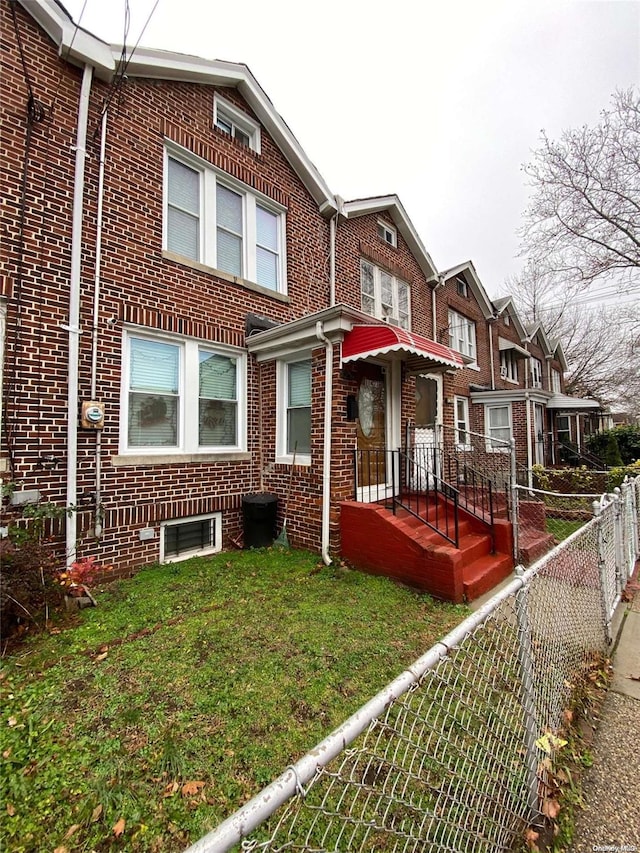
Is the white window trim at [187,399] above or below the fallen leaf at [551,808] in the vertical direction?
above

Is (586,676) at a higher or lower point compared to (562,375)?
lower

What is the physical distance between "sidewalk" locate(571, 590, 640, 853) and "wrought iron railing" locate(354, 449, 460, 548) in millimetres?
2598

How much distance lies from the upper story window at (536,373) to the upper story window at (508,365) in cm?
239

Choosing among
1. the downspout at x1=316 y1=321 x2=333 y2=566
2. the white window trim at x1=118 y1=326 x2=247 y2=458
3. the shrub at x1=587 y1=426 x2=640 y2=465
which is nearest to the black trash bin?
the white window trim at x1=118 y1=326 x2=247 y2=458

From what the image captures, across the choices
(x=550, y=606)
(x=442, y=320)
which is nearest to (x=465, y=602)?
(x=550, y=606)

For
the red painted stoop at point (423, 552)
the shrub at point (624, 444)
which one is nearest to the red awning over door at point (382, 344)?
the red painted stoop at point (423, 552)

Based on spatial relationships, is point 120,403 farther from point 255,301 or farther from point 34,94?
point 34,94

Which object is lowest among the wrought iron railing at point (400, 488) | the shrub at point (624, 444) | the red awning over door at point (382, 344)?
the wrought iron railing at point (400, 488)

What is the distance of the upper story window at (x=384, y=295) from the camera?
9570mm

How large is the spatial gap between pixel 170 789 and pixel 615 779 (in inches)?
98.7

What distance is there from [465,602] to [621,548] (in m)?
2.14

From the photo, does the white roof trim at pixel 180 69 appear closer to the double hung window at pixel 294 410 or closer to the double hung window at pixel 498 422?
the double hung window at pixel 294 410

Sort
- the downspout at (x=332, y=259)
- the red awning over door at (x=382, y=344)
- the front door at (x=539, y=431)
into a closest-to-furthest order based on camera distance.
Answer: the red awning over door at (x=382, y=344) < the downspout at (x=332, y=259) < the front door at (x=539, y=431)

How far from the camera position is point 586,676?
9.90 feet
